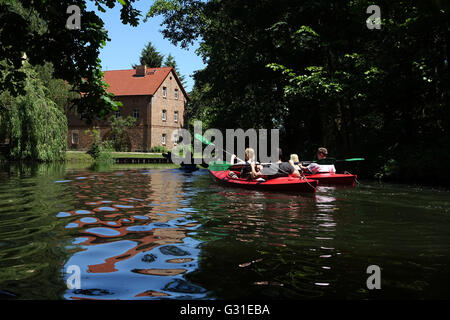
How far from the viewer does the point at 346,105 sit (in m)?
20.6

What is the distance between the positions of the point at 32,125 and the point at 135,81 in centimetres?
2712

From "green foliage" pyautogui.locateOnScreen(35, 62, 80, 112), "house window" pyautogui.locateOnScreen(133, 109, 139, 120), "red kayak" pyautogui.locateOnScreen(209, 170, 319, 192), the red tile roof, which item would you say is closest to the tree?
the red tile roof

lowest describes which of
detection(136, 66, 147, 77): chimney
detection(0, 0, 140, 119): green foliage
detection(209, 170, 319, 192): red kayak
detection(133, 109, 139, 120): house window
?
detection(209, 170, 319, 192): red kayak

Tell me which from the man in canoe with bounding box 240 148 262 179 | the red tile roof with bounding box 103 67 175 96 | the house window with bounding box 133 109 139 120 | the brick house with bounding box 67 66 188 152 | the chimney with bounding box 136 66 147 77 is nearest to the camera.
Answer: the man in canoe with bounding box 240 148 262 179

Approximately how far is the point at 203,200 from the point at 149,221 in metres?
3.52

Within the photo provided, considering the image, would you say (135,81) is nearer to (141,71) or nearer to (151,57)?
(141,71)

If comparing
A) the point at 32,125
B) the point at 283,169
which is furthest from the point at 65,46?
the point at 32,125

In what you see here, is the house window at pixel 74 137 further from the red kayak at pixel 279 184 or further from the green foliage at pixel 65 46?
the green foliage at pixel 65 46

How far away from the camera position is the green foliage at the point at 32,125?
2530 centimetres

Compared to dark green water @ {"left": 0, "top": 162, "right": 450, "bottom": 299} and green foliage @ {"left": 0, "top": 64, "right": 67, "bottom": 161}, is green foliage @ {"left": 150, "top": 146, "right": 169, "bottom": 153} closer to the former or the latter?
green foliage @ {"left": 0, "top": 64, "right": 67, "bottom": 161}

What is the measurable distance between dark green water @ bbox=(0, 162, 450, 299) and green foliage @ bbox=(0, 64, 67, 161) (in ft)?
57.2

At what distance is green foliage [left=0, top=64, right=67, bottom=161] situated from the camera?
25297 mm

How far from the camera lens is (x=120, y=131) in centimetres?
4728

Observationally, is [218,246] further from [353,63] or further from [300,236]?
[353,63]
